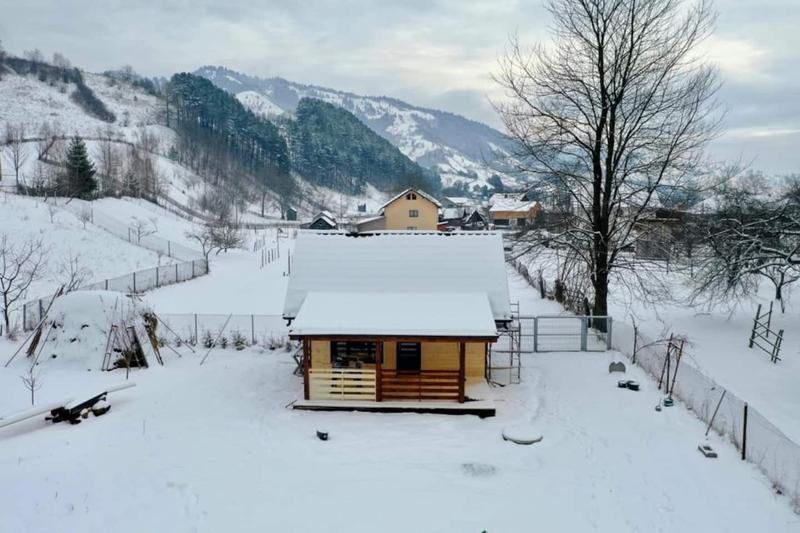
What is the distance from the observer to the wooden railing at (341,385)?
14.4 metres

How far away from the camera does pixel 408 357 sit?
624 inches

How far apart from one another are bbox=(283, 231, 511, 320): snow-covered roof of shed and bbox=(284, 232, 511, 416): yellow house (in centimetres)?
3

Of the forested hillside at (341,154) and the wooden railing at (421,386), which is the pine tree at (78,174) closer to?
the wooden railing at (421,386)

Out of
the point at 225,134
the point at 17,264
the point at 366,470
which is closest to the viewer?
the point at 366,470

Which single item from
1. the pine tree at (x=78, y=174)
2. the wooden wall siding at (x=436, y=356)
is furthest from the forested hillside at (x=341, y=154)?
the wooden wall siding at (x=436, y=356)

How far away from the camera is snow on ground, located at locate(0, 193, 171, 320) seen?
106 feet

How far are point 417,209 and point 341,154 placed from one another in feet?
324

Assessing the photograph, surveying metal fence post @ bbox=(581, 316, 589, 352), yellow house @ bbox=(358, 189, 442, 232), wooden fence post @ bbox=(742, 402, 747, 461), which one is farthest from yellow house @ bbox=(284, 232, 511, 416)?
yellow house @ bbox=(358, 189, 442, 232)

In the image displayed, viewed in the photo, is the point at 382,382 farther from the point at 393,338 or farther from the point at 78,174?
the point at 78,174

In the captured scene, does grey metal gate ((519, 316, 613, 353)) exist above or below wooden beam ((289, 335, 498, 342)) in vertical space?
below

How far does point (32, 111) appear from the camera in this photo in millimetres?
91875

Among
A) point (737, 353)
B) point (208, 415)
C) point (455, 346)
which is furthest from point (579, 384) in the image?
point (208, 415)

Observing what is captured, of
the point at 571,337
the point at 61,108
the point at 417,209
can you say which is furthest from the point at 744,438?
the point at 61,108

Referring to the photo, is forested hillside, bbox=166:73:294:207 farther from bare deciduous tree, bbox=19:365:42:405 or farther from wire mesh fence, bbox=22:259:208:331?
bare deciduous tree, bbox=19:365:42:405
